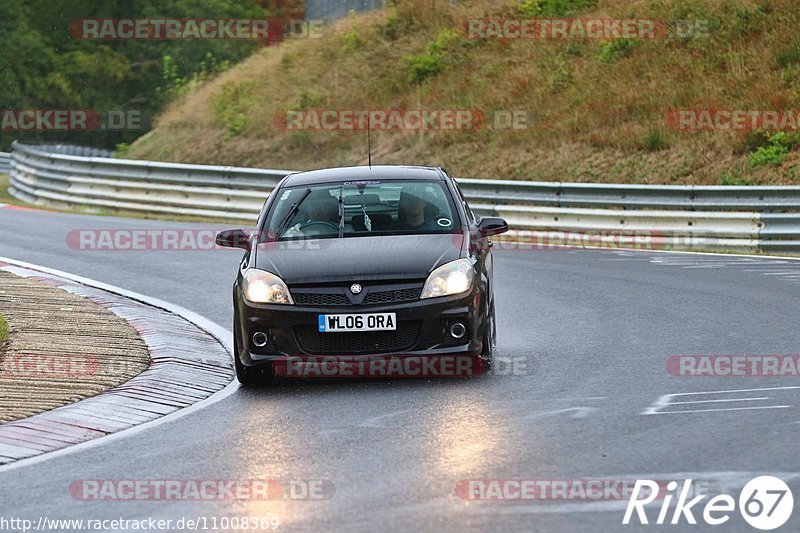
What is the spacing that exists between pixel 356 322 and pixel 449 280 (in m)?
0.76

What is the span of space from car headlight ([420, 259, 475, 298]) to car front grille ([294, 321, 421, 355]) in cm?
27

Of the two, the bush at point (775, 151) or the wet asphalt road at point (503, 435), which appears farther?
the bush at point (775, 151)

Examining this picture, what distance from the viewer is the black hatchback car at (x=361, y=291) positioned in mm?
10094

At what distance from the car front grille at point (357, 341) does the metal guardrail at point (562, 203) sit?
11.1 m

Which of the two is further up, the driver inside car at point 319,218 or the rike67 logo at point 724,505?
the driver inside car at point 319,218

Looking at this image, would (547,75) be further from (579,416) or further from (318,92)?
(579,416)

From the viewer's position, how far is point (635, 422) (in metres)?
8.53

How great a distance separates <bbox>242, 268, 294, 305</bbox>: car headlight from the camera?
10242 mm

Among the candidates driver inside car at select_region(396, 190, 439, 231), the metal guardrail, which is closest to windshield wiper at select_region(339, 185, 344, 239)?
driver inside car at select_region(396, 190, 439, 231)

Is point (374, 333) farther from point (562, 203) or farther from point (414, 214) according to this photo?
point (562, 203)

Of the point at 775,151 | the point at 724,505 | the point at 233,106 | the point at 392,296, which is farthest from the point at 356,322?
the point at 233,106

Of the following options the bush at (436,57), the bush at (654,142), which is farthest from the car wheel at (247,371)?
the bush at (436,57)

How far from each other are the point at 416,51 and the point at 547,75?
17.2 ft

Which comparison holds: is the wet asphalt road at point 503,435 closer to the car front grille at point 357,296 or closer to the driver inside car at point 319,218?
the car front grille at point 357,296
